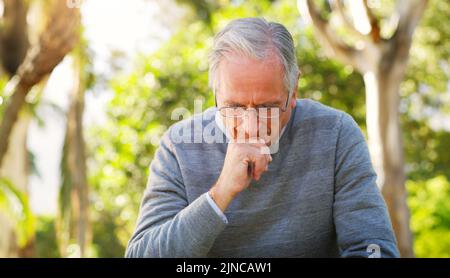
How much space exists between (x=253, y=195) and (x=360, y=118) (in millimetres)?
8648

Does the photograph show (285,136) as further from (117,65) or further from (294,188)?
(117,65)

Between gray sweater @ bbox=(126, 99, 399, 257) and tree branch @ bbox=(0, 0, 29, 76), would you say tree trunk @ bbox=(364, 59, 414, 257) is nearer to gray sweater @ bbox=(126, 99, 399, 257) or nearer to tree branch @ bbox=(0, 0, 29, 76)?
gray sweater @ bbox=(126, 99, 399, 257)

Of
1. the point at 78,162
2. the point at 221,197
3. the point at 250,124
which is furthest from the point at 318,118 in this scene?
the point at 78,162

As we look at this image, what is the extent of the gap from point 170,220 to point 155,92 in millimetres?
7452

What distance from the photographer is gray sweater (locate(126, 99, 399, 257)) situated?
5.55 ft

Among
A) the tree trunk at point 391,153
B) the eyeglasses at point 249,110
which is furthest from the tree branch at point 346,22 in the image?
the eyeglasses at point 249,110

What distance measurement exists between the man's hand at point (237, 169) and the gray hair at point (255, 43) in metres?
0.17

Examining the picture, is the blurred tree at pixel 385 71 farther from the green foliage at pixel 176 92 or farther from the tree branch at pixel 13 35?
the tree branch at pixel 13 35

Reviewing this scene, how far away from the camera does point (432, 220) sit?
9.48 metres

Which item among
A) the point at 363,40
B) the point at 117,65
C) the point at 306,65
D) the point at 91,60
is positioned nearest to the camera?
the point at 363,40

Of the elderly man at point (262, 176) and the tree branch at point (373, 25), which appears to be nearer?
the elderly man at point (262, 176)

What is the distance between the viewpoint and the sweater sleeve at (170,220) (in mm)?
1584

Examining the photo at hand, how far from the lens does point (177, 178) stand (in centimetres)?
184

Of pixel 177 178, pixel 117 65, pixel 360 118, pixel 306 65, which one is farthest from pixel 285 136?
pixel 117 65
